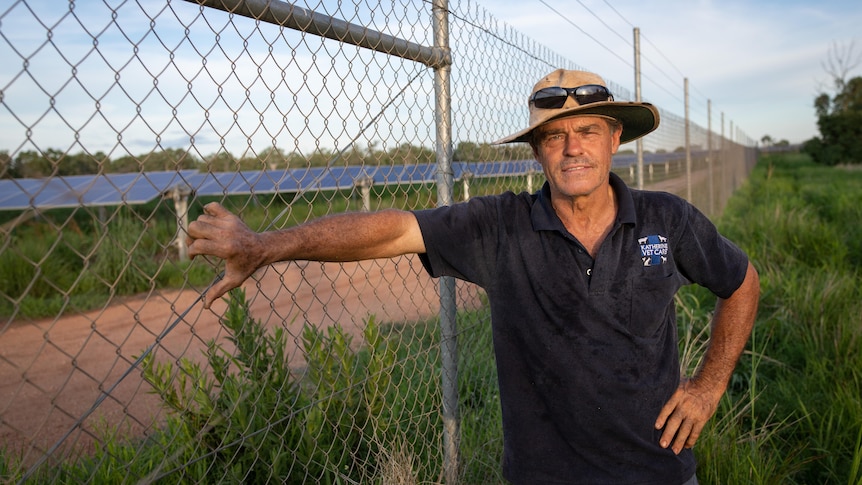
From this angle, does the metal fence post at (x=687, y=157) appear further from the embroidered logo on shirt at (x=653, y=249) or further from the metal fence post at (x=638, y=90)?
the embroidered logo on shirt at (x=653, y=249)

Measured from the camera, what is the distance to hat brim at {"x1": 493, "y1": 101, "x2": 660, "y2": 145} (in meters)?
2.35

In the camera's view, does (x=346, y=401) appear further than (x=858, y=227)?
No

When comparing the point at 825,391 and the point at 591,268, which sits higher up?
the point at 591,268

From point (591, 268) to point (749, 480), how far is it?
5.80ft

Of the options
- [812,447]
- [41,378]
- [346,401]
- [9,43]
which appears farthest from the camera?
[41,378]

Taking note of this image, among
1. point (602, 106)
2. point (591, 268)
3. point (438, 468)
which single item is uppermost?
point (602, 106)

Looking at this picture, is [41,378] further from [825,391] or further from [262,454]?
[825,391]

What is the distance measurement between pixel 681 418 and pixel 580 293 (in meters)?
0.57

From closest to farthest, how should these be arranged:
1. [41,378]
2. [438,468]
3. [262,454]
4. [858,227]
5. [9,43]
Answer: [9,43] → [262,454] → [438,468] → [41,378] → [858,227]

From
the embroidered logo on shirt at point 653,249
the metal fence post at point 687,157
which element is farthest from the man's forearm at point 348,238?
the metal fence post at point 687,157

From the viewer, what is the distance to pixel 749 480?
10.9 feet

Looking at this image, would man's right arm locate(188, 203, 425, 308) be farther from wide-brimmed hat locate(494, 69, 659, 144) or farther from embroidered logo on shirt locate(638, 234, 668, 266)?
embroidered logo on shirt locate(638, 234, 668, 266)

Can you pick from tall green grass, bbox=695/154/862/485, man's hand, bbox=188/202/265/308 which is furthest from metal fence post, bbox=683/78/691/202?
man's hand, bbox=188/202/265/308

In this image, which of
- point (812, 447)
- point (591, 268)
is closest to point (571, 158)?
point (591, 268)
